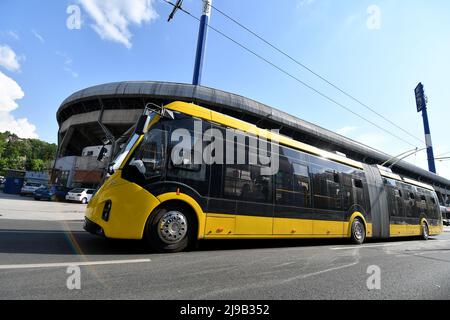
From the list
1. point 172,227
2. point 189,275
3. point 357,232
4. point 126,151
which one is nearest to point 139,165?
point 126,151

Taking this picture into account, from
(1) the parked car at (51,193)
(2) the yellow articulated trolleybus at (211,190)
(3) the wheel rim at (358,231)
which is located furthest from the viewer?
(1) the parked car at (51,193)

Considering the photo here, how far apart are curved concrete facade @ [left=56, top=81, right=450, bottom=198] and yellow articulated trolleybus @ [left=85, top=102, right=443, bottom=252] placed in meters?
25.8

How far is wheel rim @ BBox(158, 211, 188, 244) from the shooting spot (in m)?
4.93

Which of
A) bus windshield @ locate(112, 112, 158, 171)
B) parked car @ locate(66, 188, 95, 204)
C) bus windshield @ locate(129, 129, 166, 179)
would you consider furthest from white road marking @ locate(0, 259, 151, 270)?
parked car @ locate(66, 188, 95, 204)

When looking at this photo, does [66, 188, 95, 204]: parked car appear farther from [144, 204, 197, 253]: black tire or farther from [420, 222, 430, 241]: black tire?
[420, 222, 430, 241]: black tire

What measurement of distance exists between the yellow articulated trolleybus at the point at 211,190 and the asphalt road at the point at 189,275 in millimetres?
566

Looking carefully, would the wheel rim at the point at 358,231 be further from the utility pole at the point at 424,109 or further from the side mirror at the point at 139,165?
the utility pole at the point at 424,109

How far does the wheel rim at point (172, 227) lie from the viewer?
493cm

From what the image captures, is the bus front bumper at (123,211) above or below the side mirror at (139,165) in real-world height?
below

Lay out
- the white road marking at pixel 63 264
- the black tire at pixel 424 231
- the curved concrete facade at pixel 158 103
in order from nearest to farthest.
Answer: the white road marking at pixel 63 264 → the black tire at pixel 424 231 → the curved concrete facade at pixel 158 103

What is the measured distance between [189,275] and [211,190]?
7.37ft

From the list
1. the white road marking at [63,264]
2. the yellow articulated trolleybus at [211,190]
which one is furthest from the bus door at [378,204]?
the white road marking at [63,264]
